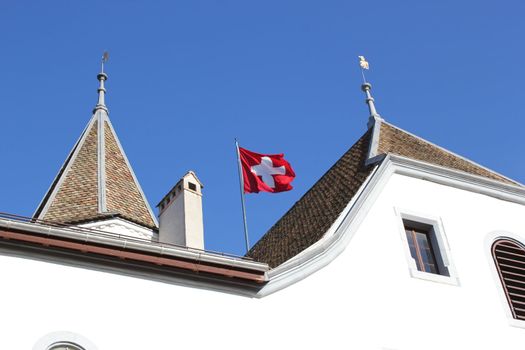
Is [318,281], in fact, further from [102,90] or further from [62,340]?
[102,90]

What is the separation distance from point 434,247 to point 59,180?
9.91m

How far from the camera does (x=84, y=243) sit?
12.4m

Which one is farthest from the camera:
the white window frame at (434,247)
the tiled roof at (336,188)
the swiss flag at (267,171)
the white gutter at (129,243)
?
the swiss flag at (267,171)

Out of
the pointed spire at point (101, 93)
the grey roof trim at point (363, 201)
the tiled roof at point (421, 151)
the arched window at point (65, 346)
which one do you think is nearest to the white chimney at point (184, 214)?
the grey roof trim at point (363, 201)

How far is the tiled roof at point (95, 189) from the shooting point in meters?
18.3

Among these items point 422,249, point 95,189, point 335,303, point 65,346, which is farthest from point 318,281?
point 95,189

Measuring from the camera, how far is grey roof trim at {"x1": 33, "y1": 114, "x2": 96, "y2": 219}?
1886 centimetres

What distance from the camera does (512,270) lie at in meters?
16.0

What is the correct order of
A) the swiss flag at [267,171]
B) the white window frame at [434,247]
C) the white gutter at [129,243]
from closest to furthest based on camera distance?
the white gutter at [129,243] → the white window frame at [434,247] → the swiss flag at [267,171]

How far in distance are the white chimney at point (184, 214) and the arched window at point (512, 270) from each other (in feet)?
20.1

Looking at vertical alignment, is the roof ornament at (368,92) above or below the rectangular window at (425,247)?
above

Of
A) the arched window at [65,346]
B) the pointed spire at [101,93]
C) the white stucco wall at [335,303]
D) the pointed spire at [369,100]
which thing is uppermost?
the pointed spire at [101,93]

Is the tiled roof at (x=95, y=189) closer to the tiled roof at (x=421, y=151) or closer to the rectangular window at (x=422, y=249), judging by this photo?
the tiled roof at (x=421, y=151)

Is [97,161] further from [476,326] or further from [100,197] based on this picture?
[476,326]
